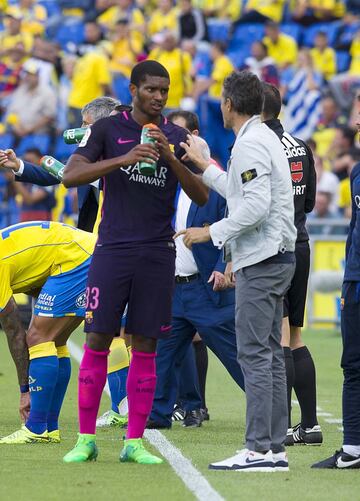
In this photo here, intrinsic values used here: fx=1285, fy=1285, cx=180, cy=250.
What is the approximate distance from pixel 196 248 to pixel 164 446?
5.96 ft

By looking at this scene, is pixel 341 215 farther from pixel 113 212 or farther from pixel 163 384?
pixel 113 212

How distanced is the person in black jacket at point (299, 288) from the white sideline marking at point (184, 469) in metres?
0.84

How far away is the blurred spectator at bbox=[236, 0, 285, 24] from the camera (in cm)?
2527

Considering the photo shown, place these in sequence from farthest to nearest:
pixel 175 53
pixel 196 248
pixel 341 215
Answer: pixel 175 53 < pixel 341 215 < pixel 196 248

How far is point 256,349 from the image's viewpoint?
21.7 feet

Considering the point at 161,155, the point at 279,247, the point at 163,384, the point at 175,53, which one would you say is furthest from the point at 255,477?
the point at 175,53

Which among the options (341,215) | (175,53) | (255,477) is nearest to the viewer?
(255,477)

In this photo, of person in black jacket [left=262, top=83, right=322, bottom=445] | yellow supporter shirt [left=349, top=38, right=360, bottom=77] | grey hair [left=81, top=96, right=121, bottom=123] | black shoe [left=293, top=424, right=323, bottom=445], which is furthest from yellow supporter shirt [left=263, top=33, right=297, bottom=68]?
black shoe [left=293, top=424, right=323, bottom=445]

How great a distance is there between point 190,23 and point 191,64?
2.06 meters

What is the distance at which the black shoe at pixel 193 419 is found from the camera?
9.33 metres

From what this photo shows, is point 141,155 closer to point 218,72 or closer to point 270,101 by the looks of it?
point 270,101

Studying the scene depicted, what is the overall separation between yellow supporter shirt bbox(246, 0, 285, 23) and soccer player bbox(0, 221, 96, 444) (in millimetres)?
17854

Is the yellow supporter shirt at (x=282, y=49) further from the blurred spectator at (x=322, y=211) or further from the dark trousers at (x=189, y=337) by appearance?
the dark trousers at (x=189, y=337)

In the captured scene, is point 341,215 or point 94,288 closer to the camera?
point 94,288
